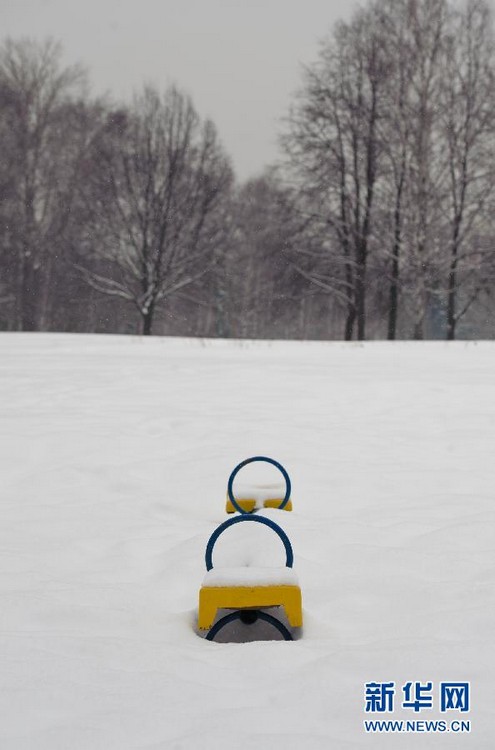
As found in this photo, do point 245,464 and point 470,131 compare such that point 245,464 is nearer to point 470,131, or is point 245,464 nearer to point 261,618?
point 261,618

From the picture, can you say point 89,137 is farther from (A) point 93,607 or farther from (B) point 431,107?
(A) point 93,607

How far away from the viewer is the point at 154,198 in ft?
86.4

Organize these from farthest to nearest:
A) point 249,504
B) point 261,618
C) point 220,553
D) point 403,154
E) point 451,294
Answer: point 451,294
point 403,154
point 249,504
point 220,553
point 261,618

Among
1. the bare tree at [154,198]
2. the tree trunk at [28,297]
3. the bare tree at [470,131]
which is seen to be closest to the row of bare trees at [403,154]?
the bare tree at [470,131]

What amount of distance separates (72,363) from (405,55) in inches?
674

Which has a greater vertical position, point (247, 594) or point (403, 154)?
point (403, 154)

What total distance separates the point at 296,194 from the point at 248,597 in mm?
21609

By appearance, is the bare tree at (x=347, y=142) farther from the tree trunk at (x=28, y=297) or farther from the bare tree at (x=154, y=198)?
the tree trunk at (x=28, y=297)

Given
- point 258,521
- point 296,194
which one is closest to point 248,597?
point 258,521

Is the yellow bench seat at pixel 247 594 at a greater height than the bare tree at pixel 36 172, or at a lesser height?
lesser

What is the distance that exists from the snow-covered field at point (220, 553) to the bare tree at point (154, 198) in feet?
61.9

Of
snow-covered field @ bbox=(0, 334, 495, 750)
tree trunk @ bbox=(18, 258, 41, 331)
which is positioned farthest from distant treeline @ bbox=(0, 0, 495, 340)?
snow-covered field @ bbox=(0, 334, 495, 750)

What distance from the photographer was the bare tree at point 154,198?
85.3 feet

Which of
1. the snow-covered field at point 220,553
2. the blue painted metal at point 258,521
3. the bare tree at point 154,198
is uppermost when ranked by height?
the bare tree at point 154,198
